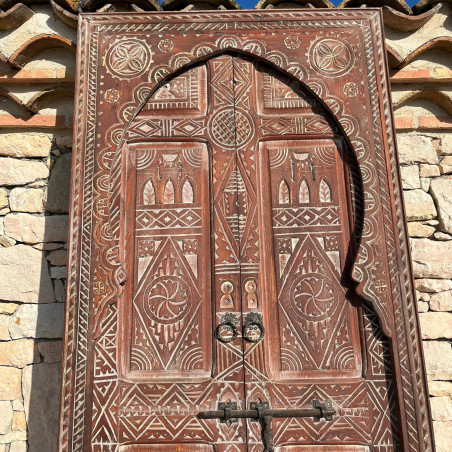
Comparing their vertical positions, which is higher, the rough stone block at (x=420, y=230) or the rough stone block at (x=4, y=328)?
the rough stone block at (x=420, y=230)

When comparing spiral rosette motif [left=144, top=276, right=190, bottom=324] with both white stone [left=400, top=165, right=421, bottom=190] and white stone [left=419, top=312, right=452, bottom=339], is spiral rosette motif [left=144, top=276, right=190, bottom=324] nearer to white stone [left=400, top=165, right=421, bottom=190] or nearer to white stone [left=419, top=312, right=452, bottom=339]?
white stone [left=419, top=312, right=452, bottom=339]

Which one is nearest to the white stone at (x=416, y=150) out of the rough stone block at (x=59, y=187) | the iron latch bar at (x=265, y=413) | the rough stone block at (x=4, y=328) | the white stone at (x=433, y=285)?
the white stone at (x=433, y=285)

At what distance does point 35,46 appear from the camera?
10.7ft

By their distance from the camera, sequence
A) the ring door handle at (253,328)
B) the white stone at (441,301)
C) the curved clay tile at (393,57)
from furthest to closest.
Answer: the curved clay tile at (393,57) → the white stone at (441,301) → the ring door handle at (253,328)

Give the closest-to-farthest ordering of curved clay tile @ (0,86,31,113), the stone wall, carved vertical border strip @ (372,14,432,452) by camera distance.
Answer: carved vertical border strip @ (372,14,432,452) < the stone wall < curved clay tile @ (0,86,31,113)

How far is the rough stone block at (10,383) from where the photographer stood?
2963 millimetres

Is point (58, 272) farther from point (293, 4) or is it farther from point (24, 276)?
point (293, 4)

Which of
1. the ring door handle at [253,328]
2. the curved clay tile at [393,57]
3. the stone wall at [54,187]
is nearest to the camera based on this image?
the ring door handle at [253,328]

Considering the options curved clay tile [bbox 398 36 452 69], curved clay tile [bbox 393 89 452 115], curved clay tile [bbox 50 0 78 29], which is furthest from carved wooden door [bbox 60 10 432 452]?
curved clay tile [bbox 393 89 452 115]

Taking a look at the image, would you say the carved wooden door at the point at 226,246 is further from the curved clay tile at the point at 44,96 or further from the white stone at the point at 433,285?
the white stone at the point at 433,285

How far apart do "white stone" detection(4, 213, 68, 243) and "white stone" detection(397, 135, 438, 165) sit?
7.50 ft

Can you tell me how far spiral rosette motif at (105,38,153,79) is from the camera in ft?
9.97

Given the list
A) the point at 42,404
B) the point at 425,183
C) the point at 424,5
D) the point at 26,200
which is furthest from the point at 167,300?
the point at 424,5

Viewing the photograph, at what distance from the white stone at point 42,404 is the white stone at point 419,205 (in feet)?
7.95
